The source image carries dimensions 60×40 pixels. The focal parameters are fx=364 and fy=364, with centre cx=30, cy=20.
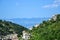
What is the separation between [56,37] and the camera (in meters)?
62.1

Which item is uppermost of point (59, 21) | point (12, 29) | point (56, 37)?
point (12, 29)

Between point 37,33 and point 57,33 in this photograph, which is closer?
point 57,33

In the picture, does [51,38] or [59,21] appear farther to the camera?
[59,21]

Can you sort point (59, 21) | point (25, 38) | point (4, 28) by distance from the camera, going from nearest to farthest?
point (25, 38)
point (59, 21)
point (4, 28)

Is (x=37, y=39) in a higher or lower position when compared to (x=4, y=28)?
lower

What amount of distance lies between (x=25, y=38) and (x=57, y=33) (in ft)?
26.8

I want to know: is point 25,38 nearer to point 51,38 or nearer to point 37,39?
point 37,39

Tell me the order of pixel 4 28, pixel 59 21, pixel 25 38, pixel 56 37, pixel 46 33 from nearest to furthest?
pixel 56 37
pixel 46 33
pixel 25 38
pixel 59 21
pixel 4 28

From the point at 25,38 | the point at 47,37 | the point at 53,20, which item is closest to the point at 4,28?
the point at 53,20

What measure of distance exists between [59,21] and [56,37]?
56.0 ft

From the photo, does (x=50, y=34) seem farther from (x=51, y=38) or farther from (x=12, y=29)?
(x=12, y=29)

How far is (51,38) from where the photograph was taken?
204ft

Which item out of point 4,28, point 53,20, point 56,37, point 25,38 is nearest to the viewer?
point 56,37

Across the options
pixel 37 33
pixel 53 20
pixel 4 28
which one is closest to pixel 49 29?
pixel 37 33
